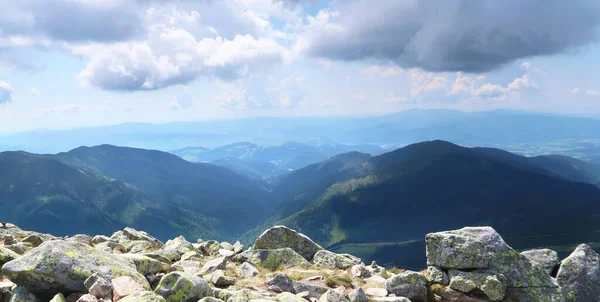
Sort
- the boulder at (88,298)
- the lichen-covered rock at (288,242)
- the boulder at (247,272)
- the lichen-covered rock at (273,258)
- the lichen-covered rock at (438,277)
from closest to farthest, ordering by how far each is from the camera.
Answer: the boulder at (88,298), the lichen-covered rock at (438,277), the boulder at (247,272), the lichen-covered rock at (273,258), the lichen-covered rock at (288,242)

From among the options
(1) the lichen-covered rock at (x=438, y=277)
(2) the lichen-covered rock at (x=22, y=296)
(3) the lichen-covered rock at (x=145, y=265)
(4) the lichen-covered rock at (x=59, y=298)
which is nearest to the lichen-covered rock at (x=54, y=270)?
(2) the lichen-covered rock at (x=22, y=296)

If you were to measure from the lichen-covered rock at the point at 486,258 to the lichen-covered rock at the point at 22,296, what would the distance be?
61.0 ft

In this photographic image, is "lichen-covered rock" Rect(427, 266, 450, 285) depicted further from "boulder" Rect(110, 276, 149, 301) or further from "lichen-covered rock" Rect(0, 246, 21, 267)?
"lichen-covered rock" Rect(0, 246, 21, 267)

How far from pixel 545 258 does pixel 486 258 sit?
4401 mm

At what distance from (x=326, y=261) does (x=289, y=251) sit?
2831 millimetres

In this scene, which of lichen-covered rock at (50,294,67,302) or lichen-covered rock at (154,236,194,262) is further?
lichen-covered rock at (154,236,194,262)

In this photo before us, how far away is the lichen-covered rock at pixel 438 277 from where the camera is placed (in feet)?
61.4

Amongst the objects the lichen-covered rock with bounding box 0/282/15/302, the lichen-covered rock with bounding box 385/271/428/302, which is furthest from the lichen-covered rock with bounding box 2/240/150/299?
the lichen-covered rock with bounding box 385/271/428/302

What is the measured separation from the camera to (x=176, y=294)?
1311 cm

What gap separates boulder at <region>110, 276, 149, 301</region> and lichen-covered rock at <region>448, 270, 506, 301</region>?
15.3 m

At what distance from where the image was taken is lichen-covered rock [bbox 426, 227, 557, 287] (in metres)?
18.3

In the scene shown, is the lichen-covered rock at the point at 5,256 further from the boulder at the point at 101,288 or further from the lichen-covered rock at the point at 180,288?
the lichen-covered rock at the point at 180,288

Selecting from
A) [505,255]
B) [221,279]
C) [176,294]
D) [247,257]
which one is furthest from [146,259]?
[505,255]

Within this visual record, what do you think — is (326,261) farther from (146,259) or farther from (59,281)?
(59,281)
